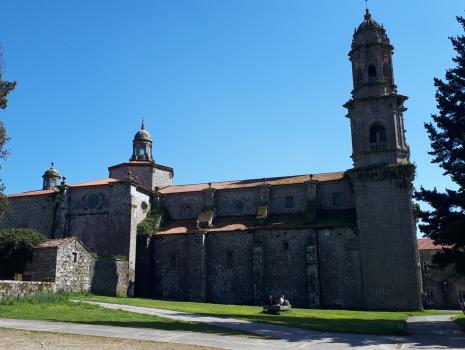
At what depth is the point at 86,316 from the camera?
1856 cm

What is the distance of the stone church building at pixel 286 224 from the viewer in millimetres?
36000

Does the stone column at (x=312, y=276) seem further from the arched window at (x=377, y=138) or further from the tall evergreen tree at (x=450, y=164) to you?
the tall evergreen tree at (x=450, y=164)

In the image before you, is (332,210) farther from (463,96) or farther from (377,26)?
(463,96)

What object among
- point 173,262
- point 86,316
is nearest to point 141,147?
point 173,262

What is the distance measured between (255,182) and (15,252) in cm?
2294

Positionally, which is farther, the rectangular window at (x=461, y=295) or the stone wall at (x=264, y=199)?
the rectangular window at (x=461, y=295)

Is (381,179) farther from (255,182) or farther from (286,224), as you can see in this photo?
(255,182)

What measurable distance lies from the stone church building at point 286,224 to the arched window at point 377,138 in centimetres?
9

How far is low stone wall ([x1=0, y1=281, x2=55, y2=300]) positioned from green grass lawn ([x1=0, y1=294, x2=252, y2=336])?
0.56 m

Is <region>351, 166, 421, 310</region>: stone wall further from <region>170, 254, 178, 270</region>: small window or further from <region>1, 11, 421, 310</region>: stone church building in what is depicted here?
<region>170, 254, 178, 270</region>: small window

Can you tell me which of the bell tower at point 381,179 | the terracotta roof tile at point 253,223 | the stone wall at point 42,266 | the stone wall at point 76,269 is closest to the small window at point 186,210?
the terracotta roof tile at point 253,223

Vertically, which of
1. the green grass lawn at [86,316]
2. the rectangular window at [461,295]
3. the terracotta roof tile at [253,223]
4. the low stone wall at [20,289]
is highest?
the terracotta roof tile at [253,223]

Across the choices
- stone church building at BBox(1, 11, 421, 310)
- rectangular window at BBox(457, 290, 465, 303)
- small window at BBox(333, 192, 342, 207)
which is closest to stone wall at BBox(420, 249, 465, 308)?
rectangular window at BBox(457, 290, 465, 303)

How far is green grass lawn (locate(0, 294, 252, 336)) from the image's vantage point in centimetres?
1659
